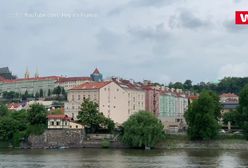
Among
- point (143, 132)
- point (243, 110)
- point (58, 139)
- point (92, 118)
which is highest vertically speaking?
point (243, 110)

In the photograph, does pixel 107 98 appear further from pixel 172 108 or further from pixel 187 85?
pixel 187 85

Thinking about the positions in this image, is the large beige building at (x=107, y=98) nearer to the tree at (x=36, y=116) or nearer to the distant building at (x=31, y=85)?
the tree at (x=36, y=116)

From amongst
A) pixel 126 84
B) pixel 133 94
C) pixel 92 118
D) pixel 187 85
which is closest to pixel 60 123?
pixel 92 118

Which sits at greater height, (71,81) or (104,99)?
(71,81)

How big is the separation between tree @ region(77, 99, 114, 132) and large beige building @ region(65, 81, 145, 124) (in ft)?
34.1

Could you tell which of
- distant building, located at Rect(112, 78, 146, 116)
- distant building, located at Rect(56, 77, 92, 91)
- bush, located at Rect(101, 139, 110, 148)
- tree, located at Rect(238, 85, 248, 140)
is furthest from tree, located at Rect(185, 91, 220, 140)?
distant building, located at Rect(56, 77, 92, 91)

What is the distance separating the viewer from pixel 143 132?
227ft

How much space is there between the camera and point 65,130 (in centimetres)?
7719

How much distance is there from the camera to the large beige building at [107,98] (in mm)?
90500

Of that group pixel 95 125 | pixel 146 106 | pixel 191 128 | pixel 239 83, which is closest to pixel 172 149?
pixel 191 128

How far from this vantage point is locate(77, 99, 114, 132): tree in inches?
3071

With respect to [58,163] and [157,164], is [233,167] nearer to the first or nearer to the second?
[157,164]

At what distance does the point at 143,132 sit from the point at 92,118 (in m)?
11.5

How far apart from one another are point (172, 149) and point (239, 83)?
352ft
